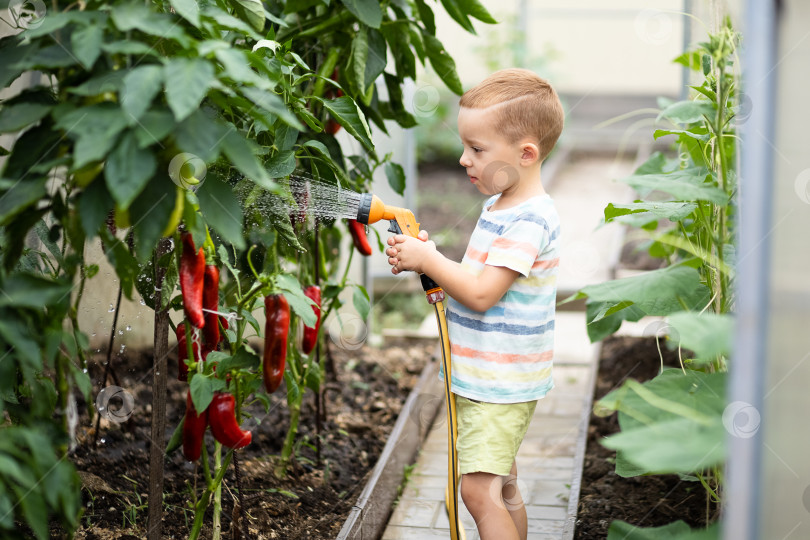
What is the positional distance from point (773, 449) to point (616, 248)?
3123 mm

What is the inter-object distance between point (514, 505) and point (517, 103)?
2.87 ft

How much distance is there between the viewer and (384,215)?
5.64 feet

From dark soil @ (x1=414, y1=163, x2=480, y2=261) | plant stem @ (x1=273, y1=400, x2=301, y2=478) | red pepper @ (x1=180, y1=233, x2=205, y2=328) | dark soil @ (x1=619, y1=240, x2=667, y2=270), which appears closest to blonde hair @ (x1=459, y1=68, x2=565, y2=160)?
red pepper @ (x1=180, y1=233, x2=205, y2=328)

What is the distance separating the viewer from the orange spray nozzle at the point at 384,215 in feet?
5.60

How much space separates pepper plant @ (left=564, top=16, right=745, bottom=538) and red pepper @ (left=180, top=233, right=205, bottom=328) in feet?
2.32

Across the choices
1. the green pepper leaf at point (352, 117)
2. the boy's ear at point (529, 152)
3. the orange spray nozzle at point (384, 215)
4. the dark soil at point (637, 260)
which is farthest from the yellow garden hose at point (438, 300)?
the dark soil at point (637, 260)

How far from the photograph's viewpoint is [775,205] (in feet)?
3.78

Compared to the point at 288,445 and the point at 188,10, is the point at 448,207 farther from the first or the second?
the point at 188,10

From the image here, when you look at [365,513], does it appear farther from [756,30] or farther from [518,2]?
[518,2]

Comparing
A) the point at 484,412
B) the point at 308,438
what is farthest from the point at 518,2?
the point at 484,412

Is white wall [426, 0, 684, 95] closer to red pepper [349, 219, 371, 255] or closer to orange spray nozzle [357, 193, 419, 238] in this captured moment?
red pepper [349, 219, 371, 255]

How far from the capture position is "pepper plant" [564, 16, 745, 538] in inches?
42.2

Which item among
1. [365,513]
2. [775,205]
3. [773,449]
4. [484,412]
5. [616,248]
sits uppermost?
[775,205]

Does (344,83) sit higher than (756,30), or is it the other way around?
(756,30)
